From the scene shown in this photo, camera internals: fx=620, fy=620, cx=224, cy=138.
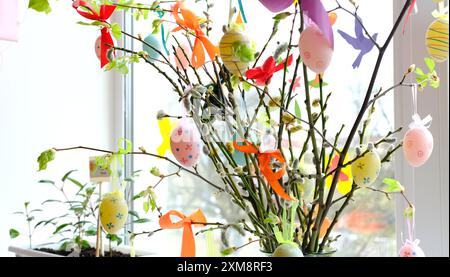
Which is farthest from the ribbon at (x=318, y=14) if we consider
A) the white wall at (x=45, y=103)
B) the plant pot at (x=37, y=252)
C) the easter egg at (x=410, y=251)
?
the white wall at (x=45, y=103)

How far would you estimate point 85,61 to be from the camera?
183 centimetres

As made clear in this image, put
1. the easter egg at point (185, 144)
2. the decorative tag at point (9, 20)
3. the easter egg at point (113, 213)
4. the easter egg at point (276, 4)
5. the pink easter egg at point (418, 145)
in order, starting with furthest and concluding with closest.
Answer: the decorative tag at point (9, 20)
the easter egg at point (113, 213)
the easter egg at point (185, 144)
the pink easter egg at point (418, 145)
the easter egg at point (276, 4)

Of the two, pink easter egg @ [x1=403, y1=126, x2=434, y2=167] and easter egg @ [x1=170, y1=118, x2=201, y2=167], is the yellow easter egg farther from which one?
easter egg @ [x1=170, y1=118, x2=201, y2=167]

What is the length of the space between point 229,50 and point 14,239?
110 centimetres

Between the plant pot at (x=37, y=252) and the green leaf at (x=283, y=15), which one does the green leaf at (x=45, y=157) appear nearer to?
the green leaf at (x=283, y=15)

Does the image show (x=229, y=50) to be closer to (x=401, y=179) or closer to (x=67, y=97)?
(x=401, y=179)

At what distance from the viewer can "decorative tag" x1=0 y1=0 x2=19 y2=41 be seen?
1481mm

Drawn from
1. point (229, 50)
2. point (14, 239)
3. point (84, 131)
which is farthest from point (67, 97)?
point (229, 50)

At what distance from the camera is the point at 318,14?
32.5 inches

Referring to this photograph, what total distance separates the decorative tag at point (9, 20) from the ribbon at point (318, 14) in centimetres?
91

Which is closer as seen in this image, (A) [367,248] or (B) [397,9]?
(B) [397,9]

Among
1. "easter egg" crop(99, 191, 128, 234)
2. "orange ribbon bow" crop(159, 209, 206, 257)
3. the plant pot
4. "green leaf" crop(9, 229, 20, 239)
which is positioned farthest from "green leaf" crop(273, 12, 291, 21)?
"green leaf" crop(9, 229, 20, 239)

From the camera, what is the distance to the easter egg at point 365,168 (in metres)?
0.91

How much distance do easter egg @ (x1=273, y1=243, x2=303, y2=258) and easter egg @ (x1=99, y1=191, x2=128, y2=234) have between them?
14.4 inches
